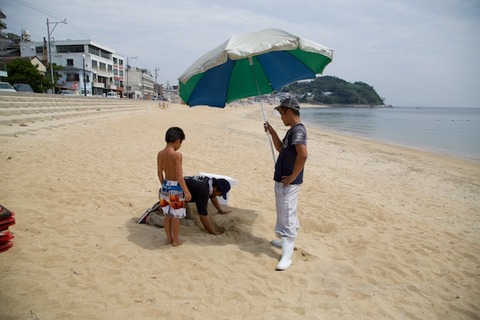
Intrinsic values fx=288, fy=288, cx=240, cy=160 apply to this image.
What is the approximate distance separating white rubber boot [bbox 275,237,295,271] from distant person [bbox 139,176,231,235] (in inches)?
41.7

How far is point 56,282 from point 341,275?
279cm

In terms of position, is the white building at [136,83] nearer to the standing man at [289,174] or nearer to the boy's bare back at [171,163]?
the boy's bare back at [171,163]

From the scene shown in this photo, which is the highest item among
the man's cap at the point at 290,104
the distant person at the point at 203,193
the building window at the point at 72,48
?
the building window at the point at 72,48

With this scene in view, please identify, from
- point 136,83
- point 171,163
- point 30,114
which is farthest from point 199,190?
point 136,83

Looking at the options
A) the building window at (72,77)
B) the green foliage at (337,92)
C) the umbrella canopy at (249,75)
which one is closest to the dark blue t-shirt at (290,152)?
the umbrella canopy at (249,75)

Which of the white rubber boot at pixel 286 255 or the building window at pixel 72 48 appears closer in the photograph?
the white rubber boot at pixel 286 255

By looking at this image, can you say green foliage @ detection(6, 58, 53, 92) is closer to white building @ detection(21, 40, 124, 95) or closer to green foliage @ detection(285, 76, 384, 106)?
white building @ detection(21, 40, 124, 95)

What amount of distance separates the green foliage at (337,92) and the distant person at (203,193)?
Result: 483 ft

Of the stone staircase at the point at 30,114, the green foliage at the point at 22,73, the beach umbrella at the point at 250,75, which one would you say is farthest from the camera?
the green foliage at the point at 22,73

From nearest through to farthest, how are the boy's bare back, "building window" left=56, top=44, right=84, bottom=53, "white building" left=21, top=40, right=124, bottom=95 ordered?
1. the boy's bare back
2. "white building" left=21, top=40, right=124, bottom=95
3. "building window" left=56, top=44, right=84, bottom=53

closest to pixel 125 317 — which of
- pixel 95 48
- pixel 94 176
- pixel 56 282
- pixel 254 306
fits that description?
pixel 56 282

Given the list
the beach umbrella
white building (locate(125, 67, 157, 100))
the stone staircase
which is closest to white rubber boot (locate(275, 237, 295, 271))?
the beach umbrella

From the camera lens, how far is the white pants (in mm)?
3164

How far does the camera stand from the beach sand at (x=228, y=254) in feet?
8.21
